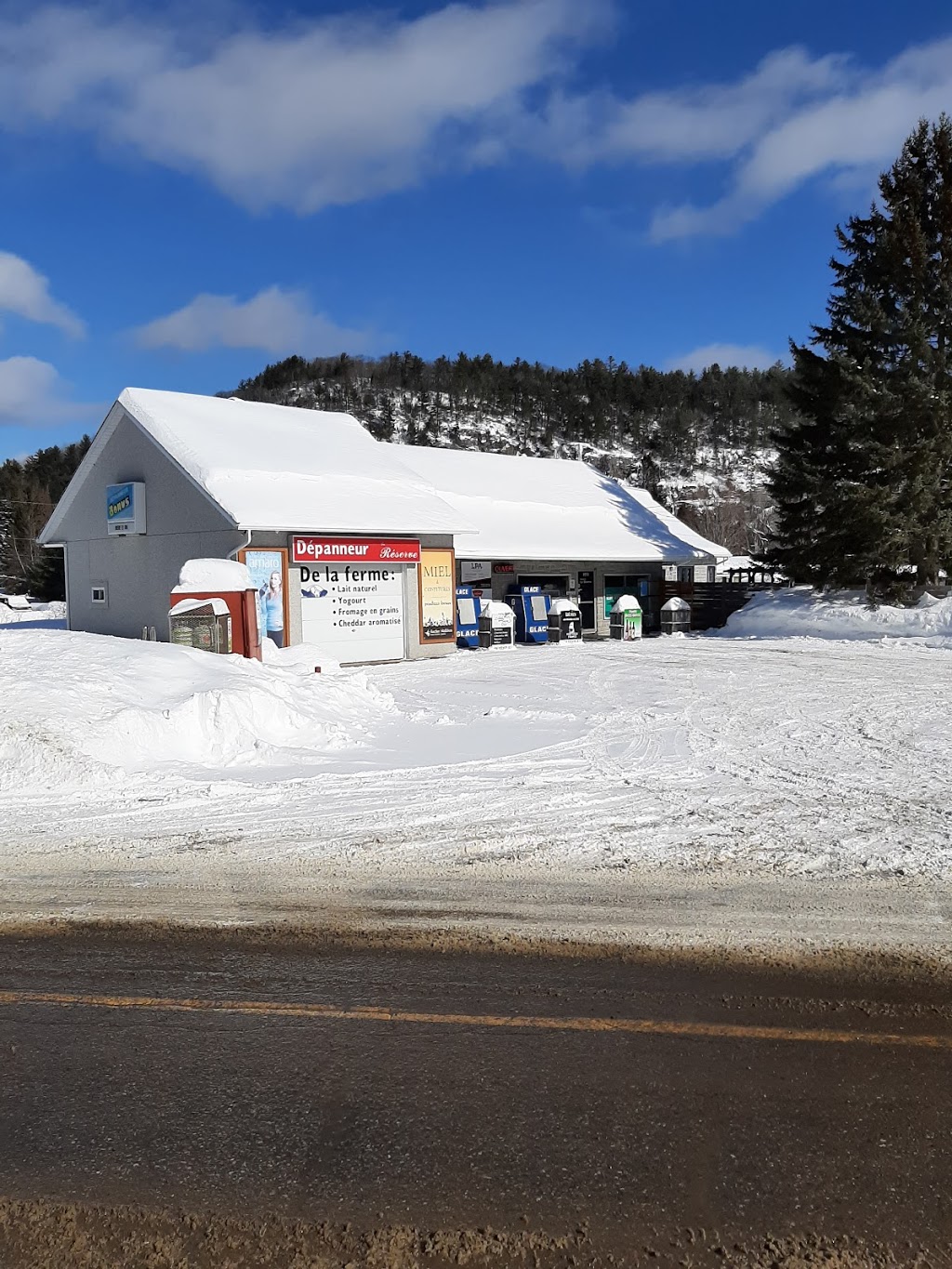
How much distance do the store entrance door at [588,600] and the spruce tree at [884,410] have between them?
6675mm

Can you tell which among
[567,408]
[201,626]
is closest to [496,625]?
[201,626]

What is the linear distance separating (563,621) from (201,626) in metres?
16.6

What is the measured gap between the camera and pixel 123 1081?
408cm

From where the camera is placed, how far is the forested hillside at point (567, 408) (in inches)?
5709

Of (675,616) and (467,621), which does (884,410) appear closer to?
(675,616)

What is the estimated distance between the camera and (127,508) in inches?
1006

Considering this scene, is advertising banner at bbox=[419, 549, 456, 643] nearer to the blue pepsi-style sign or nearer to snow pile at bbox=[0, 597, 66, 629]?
the blue pepsi-style sign

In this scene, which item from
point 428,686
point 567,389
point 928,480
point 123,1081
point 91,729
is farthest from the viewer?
point 567,389

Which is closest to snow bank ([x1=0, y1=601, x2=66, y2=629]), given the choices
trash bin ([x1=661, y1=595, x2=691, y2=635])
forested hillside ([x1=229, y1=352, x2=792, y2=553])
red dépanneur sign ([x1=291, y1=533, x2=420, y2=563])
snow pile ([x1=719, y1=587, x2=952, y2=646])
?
red dépanneur sign ([x1=291, y1=533, x2=420, y2=563])

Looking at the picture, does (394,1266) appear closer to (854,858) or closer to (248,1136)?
(248,1136)

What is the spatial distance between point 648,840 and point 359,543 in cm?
1748

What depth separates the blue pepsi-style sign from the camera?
2539cm

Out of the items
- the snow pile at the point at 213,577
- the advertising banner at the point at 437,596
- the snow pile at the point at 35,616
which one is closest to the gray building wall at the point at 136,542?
the snow pile at the point at 213,577

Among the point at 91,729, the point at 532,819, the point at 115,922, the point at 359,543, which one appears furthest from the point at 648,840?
the point at 359,543
